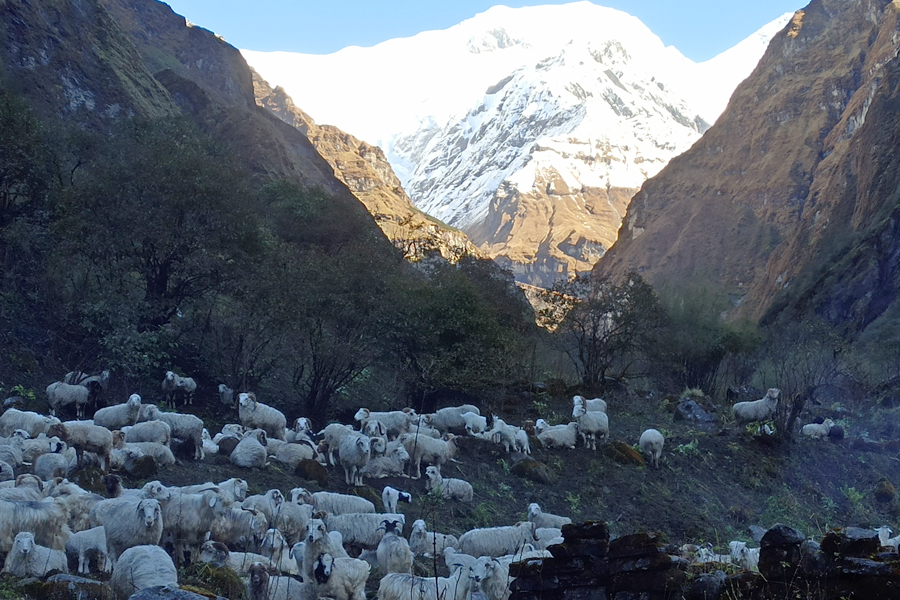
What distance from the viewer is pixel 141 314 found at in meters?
22.9

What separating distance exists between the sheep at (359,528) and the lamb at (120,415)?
7.44 meters

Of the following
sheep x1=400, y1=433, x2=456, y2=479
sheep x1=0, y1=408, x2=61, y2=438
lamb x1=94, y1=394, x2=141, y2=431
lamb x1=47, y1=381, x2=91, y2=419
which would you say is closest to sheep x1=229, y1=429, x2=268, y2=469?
lamb x1=94, y1=394, x2=141, y2=431

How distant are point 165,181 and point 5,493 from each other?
49.9ft

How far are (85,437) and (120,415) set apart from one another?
3199 millimetres

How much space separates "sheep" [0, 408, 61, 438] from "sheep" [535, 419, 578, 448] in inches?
472

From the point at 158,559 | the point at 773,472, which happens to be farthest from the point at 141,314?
the point at 773,472

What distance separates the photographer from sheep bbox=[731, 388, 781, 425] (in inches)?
1001

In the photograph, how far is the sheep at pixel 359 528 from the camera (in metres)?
13.1

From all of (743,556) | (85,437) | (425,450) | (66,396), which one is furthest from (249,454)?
(743,556)

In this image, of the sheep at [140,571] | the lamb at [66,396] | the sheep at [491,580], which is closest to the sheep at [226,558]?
the sheep at [140,571]

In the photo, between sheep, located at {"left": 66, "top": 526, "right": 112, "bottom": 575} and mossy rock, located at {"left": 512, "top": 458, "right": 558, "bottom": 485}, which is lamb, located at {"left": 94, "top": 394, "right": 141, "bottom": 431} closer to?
sheep, located at {"left": 66, "top": 526, "right": 112, "bottom": 575}

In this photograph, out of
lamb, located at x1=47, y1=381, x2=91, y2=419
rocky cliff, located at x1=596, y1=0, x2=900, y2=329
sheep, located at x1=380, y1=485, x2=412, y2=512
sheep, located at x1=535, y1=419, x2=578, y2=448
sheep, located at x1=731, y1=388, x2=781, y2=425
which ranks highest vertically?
rocky cliff, located at x1=596, y1=0, x2=900, y2=329

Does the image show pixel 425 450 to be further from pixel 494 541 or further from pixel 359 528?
pixel 359 528

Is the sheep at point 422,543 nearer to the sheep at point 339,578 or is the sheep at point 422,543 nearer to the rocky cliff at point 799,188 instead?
the sheep at point 339,578
